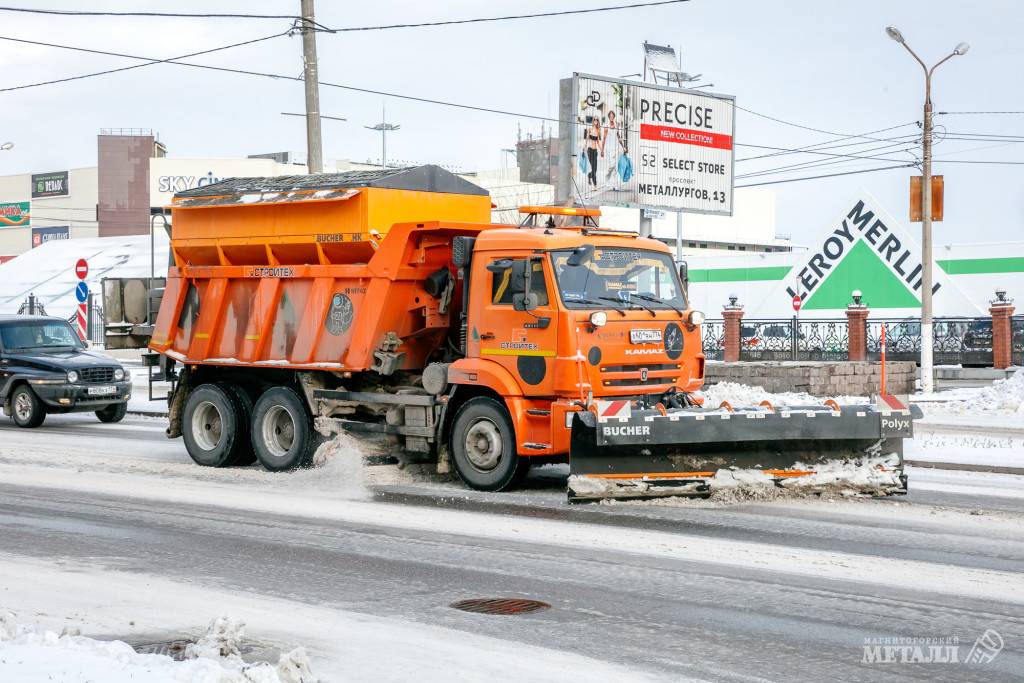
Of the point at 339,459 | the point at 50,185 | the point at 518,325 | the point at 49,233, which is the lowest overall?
the point at 339,459

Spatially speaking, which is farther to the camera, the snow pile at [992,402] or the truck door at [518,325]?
the snow pile at [992,402]

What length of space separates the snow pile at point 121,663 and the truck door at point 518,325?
6.03 metres

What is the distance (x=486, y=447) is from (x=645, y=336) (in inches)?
78.3

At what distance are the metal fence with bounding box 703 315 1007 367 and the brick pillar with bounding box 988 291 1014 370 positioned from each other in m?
0.26

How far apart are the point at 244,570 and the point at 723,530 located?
3.92m

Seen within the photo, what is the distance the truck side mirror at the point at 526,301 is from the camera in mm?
11922

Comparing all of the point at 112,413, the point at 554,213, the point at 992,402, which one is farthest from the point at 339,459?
the point at 992,402

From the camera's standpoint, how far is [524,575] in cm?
832

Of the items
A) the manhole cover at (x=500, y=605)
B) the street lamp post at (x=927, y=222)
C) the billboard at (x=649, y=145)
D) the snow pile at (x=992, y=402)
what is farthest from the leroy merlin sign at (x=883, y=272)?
the manhole cover at (x=500, y=605)

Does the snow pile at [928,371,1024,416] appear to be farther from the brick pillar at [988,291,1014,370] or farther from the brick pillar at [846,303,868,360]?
the brick pillar at [846,303,868,360]

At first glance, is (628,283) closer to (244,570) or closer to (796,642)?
(244,570)

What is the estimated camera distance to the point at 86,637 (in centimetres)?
623

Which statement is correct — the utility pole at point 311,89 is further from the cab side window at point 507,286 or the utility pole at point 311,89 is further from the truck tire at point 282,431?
the cab side window at point 507,286

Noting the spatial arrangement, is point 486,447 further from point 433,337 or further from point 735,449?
point 735,449
